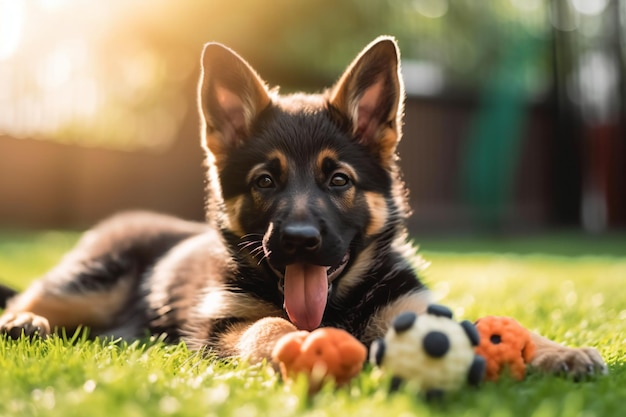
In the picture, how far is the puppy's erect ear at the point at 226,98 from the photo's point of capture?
3770mm

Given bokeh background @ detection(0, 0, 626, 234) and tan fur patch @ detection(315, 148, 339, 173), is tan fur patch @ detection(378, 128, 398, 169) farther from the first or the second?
bokeh background @ detection(0, 0, 626, 234)

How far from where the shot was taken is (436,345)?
228 centimetres

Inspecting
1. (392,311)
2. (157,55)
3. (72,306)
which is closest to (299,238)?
(392,311)

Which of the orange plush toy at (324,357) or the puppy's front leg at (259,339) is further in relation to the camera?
the puppy's front leg at (259,339)

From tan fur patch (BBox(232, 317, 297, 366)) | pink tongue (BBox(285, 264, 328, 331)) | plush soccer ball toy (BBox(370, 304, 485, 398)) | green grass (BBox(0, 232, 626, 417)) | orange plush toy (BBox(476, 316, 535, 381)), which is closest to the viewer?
green grass (BBox(0, 232, 626, 417))

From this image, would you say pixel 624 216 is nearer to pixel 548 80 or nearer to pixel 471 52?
pixel 548 80

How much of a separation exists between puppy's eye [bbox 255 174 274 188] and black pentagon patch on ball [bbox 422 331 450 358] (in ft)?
4.56

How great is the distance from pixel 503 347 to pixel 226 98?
198 centimetres

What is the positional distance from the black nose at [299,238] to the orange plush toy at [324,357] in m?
0.58

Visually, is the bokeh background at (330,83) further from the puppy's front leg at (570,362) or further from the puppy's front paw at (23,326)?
the puppy's front leg at (570,362)

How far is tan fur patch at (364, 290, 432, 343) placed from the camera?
3293mm

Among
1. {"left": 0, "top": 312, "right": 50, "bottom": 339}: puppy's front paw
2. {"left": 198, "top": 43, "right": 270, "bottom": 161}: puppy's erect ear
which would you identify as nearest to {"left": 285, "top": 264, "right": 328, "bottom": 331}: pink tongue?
{"left": 198, "top": 43, "right": 270, "bottom": 161}: puppy's erect ear

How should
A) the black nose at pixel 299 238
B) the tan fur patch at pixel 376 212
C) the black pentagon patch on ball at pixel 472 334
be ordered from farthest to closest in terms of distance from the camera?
the tan fur patch at pixel 376 212 → the black nose at pixel 299 238 → the black pentagon patch on ball at pixel 472 334

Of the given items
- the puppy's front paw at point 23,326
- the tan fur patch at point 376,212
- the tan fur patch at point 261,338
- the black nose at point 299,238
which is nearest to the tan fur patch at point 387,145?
the tan fur patch at point 376,212
